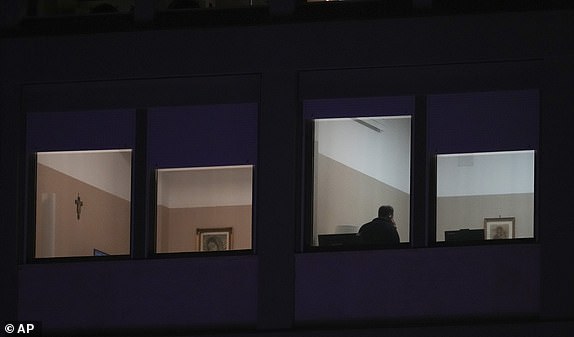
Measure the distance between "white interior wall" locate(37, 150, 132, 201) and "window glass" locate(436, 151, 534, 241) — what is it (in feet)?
13.4

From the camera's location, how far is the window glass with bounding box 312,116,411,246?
62.5ft

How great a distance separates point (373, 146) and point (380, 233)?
1112mm

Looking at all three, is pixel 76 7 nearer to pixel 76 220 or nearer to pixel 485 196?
pixel 76 220

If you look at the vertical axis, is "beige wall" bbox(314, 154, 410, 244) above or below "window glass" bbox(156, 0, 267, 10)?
below

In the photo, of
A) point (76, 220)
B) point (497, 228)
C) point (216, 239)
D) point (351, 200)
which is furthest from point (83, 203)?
point (497, 228)

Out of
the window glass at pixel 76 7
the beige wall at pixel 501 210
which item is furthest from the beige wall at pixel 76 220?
the beige wall at pixel 501 210

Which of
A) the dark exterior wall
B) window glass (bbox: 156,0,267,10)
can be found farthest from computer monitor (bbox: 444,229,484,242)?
window glass (bbox: 156,0,267,10)

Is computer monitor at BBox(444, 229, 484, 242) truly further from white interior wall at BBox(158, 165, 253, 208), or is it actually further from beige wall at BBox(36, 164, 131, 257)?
beige wall at BBox(36, 164, 131, 257)

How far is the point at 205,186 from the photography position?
64.6 ft

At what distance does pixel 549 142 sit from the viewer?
18.6m

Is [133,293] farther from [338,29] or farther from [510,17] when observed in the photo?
[510,17]

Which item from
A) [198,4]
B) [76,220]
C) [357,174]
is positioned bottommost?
[76,220]

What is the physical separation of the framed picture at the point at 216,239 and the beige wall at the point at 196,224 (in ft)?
0.17

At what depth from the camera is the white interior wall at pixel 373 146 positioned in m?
19.1
